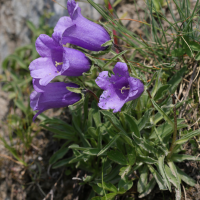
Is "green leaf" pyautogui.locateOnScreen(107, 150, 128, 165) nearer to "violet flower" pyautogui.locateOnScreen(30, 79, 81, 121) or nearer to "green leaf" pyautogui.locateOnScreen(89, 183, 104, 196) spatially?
"green leaf" pyautogui.locateOnScreen(89, 183, 104, 196)

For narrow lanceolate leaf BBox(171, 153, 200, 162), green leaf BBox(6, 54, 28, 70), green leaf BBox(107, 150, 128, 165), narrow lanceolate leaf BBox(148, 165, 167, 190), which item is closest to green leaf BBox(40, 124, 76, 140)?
green leaf BBox(107, 150, 128, 165)

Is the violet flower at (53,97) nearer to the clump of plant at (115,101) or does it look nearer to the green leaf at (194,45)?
the clump of plant at (115,101)

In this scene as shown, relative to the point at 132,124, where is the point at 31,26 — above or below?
above

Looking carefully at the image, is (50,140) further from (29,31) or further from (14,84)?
(29,31)

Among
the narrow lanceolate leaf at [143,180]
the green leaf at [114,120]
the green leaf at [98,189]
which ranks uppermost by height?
the green leaf at [114,120]

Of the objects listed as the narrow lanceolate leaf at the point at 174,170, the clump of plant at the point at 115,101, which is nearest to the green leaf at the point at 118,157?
the clump of plant at the point at 115,101

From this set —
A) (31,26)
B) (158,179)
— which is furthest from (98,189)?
(31,26)

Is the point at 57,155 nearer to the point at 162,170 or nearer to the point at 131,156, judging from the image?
the point at 131,156
